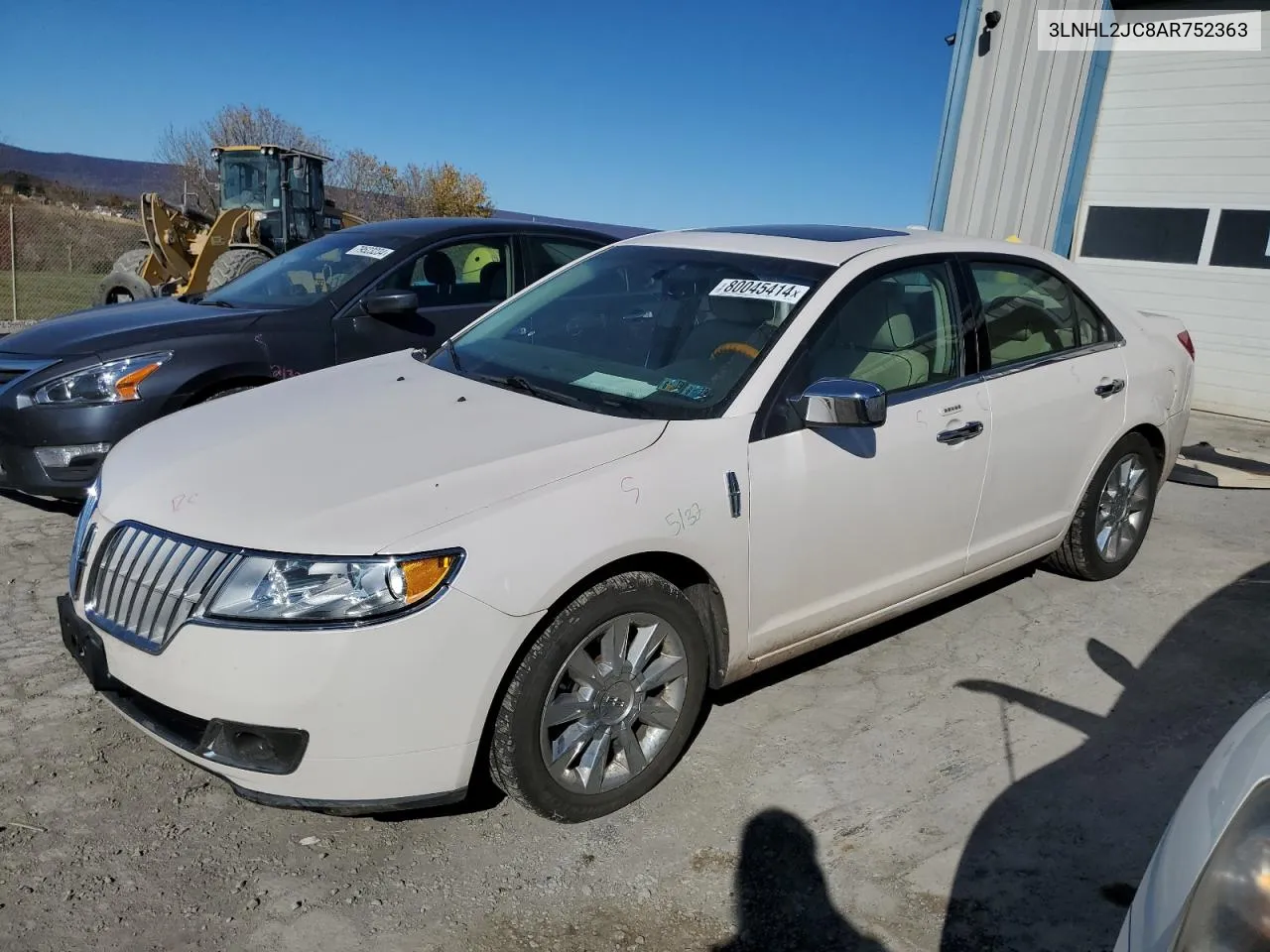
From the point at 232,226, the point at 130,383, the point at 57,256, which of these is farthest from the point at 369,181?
the point at 130,383

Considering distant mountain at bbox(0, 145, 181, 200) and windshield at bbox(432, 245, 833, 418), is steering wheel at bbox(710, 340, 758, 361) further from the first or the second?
distant mountain at bbox(0, 145, 181, 200)

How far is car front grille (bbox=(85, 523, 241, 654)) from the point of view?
2.54 meters

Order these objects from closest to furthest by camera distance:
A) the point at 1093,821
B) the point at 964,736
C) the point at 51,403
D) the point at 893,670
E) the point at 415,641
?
the point at 415,641, the point at 1093,821, the point at 964,736, the point at 893,670, the point at 51,403

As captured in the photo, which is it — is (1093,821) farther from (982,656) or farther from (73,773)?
(73,773)

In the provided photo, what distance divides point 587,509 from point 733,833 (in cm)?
105

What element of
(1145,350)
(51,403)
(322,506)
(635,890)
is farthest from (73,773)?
(1145,350)

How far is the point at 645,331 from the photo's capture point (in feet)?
12.0

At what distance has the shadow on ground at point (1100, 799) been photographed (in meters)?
2.59

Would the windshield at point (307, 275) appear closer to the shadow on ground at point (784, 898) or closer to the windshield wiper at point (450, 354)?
the windshield wiper at point (450, 354)

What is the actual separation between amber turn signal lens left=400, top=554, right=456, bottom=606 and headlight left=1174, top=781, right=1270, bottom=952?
1.68m

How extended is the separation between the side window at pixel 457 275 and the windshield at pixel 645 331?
190cm

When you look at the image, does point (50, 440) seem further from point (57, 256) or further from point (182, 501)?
point (57, 256)

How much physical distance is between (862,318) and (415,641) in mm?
2038

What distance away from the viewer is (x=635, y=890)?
2658 mm
